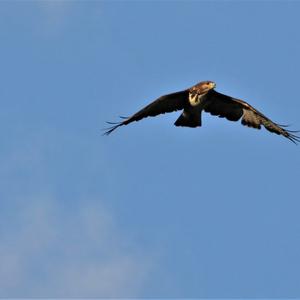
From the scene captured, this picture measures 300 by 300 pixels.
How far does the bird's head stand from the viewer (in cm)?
4509

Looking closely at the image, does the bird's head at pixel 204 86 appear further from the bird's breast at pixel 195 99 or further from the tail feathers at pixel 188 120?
the tail feathers at pixel 188 120

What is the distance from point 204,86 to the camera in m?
45.2

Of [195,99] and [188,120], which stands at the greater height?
[195,99]

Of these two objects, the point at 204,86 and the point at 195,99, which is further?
the point at 195,99

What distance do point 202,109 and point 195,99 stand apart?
1051 mm

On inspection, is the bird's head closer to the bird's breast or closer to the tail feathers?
the bird's breast

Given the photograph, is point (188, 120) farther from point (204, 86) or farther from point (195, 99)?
point (204, 86)

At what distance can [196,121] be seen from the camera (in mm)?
46375

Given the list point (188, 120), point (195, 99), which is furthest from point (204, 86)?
point (188, 120)

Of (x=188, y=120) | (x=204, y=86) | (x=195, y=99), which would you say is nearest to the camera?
(x=204, y=86)

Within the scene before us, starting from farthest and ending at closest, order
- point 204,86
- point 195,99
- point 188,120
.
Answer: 1. point 188,120
2. point 195,99
3. point 204,86

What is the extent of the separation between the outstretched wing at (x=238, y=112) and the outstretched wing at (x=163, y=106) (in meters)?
0.92

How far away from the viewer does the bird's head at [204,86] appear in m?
45.1

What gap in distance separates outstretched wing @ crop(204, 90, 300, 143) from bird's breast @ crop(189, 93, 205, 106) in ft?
2.29
